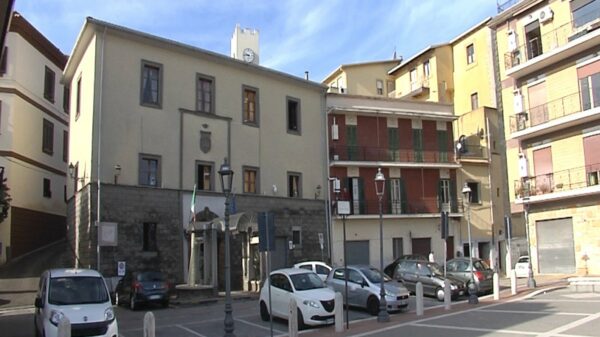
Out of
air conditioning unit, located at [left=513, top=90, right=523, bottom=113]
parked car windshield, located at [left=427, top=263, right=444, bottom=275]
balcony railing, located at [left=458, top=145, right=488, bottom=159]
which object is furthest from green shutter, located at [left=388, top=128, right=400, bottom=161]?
parked car windshield, located at [left=427, top=263, right=444, bottom=275]

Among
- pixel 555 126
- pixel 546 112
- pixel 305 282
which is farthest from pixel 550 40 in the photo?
pixel 305 282

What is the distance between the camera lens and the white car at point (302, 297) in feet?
51.0

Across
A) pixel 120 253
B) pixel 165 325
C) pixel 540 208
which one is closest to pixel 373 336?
pixel 165 325

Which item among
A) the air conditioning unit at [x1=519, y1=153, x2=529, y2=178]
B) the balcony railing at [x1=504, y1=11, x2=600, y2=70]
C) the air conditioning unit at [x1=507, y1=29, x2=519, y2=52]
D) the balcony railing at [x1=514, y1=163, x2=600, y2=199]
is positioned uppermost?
the air conditioning unit at [x1=507, y1=29, x2=519, y2=52]

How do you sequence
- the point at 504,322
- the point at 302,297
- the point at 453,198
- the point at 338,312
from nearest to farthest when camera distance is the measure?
the point at 338,312
the point at 504,322
the point at 302,297
the point at 453,198

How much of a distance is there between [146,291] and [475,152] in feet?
85.8

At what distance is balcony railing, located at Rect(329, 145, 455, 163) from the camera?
35312mm

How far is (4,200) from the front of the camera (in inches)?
1189

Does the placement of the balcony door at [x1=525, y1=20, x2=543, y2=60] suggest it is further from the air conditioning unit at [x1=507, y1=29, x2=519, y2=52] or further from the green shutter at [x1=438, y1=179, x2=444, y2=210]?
the green shutter at [x1=438, y1=179, x2=444, y2=210]

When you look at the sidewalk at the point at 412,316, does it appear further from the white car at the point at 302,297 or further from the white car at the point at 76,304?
the white car at the point at 76,304

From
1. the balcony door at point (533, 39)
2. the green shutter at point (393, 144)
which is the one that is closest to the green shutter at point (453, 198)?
the green shutter at point (393, 144)

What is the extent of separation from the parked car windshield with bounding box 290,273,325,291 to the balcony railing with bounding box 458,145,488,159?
81.2 ft

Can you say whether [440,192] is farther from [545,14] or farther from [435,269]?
[435,269]

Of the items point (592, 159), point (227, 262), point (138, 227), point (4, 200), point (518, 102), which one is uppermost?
point (518, 102)
